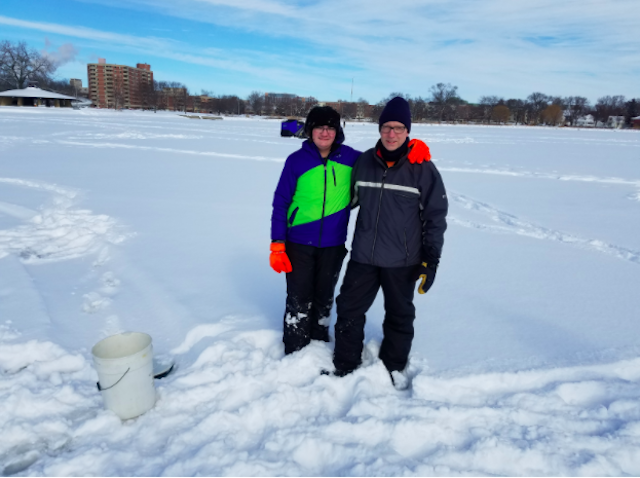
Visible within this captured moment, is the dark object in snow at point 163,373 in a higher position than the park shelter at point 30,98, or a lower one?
lower

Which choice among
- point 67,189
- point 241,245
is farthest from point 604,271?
point 67,189

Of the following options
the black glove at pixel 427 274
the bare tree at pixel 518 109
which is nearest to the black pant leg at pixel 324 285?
the black glove at pixel 427 274

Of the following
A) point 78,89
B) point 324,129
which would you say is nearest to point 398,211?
point 324,129

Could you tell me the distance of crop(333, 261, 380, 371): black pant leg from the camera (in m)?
2.49

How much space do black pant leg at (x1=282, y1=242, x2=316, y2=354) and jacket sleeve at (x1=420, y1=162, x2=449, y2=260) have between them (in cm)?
70

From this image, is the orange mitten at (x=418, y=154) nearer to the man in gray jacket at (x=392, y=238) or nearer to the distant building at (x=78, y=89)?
the man in gray jacket at (x=392, y=238)

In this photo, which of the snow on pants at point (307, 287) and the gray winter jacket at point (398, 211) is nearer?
the gray winter jacket at point (398, 211)

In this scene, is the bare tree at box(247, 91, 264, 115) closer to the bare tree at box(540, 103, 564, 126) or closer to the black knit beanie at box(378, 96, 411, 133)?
the bare tree at box(540, 103, 564, 126)

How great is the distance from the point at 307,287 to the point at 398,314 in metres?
0.59

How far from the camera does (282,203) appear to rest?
250cm

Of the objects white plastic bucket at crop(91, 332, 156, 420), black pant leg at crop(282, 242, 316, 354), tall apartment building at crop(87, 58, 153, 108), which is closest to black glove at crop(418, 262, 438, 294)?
black pant leg at crop(282, 242, 316, 354)

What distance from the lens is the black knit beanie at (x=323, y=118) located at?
Answer: 2330mm

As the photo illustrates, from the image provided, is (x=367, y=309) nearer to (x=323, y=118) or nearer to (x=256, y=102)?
(x=323, y=118)

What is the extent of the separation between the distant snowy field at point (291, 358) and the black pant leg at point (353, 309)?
12cm
